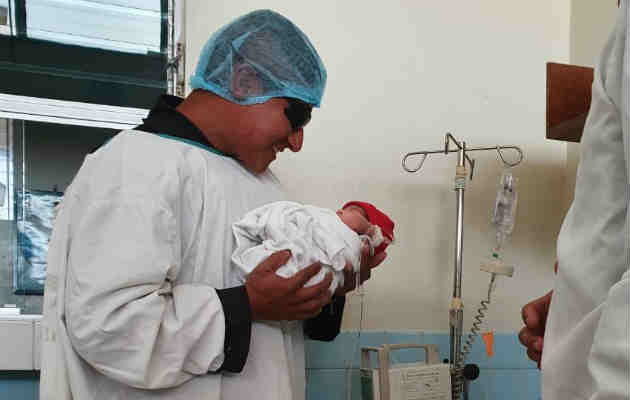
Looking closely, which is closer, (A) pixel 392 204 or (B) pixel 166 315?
(B) pixel 166 315

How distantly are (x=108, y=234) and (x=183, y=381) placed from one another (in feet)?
1.11

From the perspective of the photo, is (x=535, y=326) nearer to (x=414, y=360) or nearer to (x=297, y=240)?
(x=297, y=240)

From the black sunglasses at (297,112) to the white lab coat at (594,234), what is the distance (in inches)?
34.2

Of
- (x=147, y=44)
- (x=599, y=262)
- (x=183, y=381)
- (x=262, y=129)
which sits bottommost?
(x=183, y=381)

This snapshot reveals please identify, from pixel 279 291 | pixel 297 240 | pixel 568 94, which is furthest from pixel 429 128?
pixel 279 291

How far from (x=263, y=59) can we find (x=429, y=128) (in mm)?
992

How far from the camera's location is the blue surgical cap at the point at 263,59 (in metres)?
1.42

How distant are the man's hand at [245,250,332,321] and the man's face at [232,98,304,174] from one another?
0.30 m

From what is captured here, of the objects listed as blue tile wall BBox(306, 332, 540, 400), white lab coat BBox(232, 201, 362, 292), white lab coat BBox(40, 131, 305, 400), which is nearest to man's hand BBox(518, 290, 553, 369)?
white lab coat BBox(232, 201, 362, 292)

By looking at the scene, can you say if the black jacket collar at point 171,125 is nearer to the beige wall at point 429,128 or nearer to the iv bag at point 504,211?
the beige wall at point 429,128

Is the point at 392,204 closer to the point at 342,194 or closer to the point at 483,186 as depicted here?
the point at 342,194

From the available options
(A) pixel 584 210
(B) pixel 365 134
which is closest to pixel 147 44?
(B) pixel 365 134

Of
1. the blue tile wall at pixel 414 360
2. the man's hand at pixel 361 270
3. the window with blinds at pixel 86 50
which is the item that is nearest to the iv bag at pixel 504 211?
the blue tile wall at pixel 414 360

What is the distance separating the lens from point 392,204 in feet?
7.10
